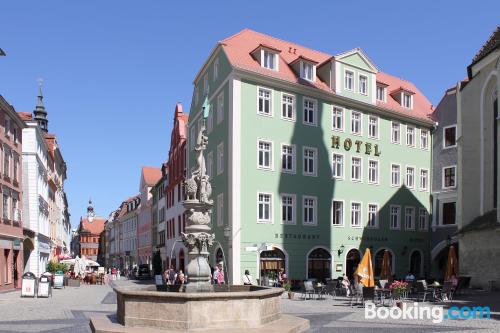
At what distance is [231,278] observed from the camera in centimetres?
3052

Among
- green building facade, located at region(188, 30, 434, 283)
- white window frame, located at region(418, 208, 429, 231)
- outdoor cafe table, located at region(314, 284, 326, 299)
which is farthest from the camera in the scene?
white window frame, located at region(418, 208, 429, 231)

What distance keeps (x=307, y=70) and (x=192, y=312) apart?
25.9 metres

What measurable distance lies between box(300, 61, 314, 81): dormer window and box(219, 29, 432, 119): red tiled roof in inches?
14.6

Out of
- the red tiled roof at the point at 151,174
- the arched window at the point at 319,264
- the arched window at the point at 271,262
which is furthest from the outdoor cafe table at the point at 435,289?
the red tiled roof at the point at 151,174

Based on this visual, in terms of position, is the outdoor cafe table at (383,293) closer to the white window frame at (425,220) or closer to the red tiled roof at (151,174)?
the white window frame at (425,220)

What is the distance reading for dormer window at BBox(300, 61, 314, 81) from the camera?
115ft

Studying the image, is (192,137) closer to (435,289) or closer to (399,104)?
(399,104)

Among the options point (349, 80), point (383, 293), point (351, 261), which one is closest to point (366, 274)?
point (383, 293)

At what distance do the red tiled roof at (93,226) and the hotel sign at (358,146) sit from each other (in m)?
124

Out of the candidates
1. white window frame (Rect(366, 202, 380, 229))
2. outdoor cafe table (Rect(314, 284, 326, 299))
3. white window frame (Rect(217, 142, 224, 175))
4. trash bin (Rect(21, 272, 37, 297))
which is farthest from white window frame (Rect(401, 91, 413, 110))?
trash bin (Rect(21, 272, 37, 297))

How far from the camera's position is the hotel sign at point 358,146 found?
35.5 metres

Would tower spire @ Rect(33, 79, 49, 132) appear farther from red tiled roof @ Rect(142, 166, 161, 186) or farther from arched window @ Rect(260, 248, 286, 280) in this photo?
arched window @ Rect(260, 248, 286, 280)

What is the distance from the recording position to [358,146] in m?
36.9

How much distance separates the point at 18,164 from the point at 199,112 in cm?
1259
